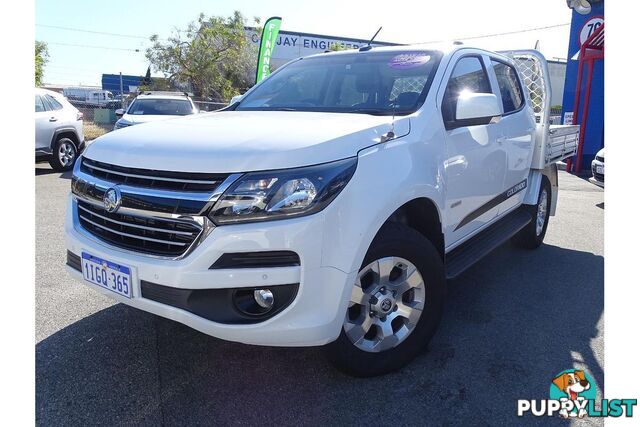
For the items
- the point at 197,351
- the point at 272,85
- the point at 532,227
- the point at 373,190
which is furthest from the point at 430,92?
the point at 532,227

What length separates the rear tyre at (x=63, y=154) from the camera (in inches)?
391

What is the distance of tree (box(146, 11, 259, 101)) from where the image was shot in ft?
90.2

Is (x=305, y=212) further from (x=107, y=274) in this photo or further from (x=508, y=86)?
(x=508, y=86)

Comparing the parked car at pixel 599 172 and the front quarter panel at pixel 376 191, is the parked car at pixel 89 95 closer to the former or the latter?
the parked car at pixel 599 172

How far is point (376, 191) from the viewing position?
7.81ft

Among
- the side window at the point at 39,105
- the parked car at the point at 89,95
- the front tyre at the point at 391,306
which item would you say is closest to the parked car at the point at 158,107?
the side window at the point at 39,105

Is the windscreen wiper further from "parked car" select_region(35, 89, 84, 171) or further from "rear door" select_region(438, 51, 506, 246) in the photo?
"parked car" select_region(35, 89, 84, 171)

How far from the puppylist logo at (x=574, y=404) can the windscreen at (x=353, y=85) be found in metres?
1.75

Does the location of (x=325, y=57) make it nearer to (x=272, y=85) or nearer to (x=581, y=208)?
(x=272, y=85)

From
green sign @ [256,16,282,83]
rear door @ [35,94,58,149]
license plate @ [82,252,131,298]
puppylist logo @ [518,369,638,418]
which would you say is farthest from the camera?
green sign @ [256,16,282,83]

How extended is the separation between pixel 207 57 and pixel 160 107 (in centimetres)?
1725

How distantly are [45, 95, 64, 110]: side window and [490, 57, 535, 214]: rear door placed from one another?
8945 millimetres

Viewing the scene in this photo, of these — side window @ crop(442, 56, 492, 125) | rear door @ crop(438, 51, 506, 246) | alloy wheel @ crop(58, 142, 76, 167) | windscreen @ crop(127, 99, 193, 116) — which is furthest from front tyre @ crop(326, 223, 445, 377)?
windscreen @ crop(127, 99, 193, 116)

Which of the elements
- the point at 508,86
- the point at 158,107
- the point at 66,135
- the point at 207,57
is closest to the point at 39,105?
the point at 66,135
